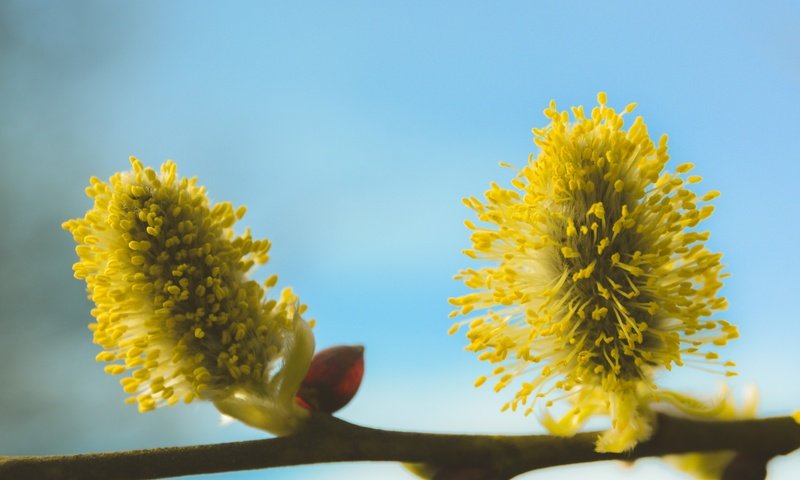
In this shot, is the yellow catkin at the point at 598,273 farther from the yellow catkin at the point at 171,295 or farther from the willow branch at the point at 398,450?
the yellow catkin at the point at 171,295

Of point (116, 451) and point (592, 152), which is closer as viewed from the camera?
point (116, 451)

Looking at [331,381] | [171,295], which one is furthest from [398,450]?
[171,295]

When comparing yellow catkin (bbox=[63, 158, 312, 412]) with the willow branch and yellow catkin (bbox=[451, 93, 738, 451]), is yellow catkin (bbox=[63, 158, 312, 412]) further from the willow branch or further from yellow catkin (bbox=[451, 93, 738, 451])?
yellow catkin (bbox=[451, 93, 738, 451])

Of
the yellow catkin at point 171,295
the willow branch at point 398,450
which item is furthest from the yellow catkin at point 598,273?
the yellow catkin at point 171,295

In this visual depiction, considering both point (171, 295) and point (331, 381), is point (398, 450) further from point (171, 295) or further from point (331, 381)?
point (171, 295)

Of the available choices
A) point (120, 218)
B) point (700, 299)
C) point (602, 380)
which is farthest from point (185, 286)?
point (700, 299)

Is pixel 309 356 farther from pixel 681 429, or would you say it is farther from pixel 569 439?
pixel 681 429
